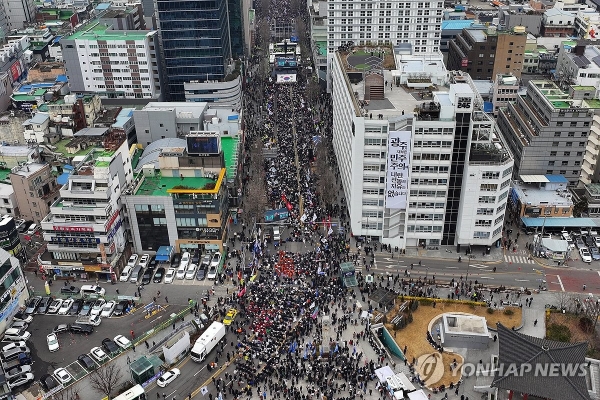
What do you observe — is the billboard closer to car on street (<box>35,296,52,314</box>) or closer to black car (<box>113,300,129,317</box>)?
black car (<box>113,300,129,317</box>)

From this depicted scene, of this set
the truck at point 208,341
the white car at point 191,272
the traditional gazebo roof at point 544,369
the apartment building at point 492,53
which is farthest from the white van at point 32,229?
the apartment building at point 492,53

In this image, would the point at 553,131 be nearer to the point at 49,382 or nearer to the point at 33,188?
the point at 49,382

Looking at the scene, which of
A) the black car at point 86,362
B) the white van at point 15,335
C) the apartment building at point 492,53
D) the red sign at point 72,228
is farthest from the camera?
the apartment building at point 492,53

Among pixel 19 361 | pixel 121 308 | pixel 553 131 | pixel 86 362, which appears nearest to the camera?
pixel 86 362

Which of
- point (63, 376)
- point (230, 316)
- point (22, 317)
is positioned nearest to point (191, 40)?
point (22, 317)

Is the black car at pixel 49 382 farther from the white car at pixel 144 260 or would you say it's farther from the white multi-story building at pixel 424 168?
the white multi-story building at pixel 424 168

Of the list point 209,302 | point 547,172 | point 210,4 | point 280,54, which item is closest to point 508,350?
point 209,302

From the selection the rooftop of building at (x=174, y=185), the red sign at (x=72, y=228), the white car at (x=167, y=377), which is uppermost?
the rooftop of building at (x=174, y=185)
